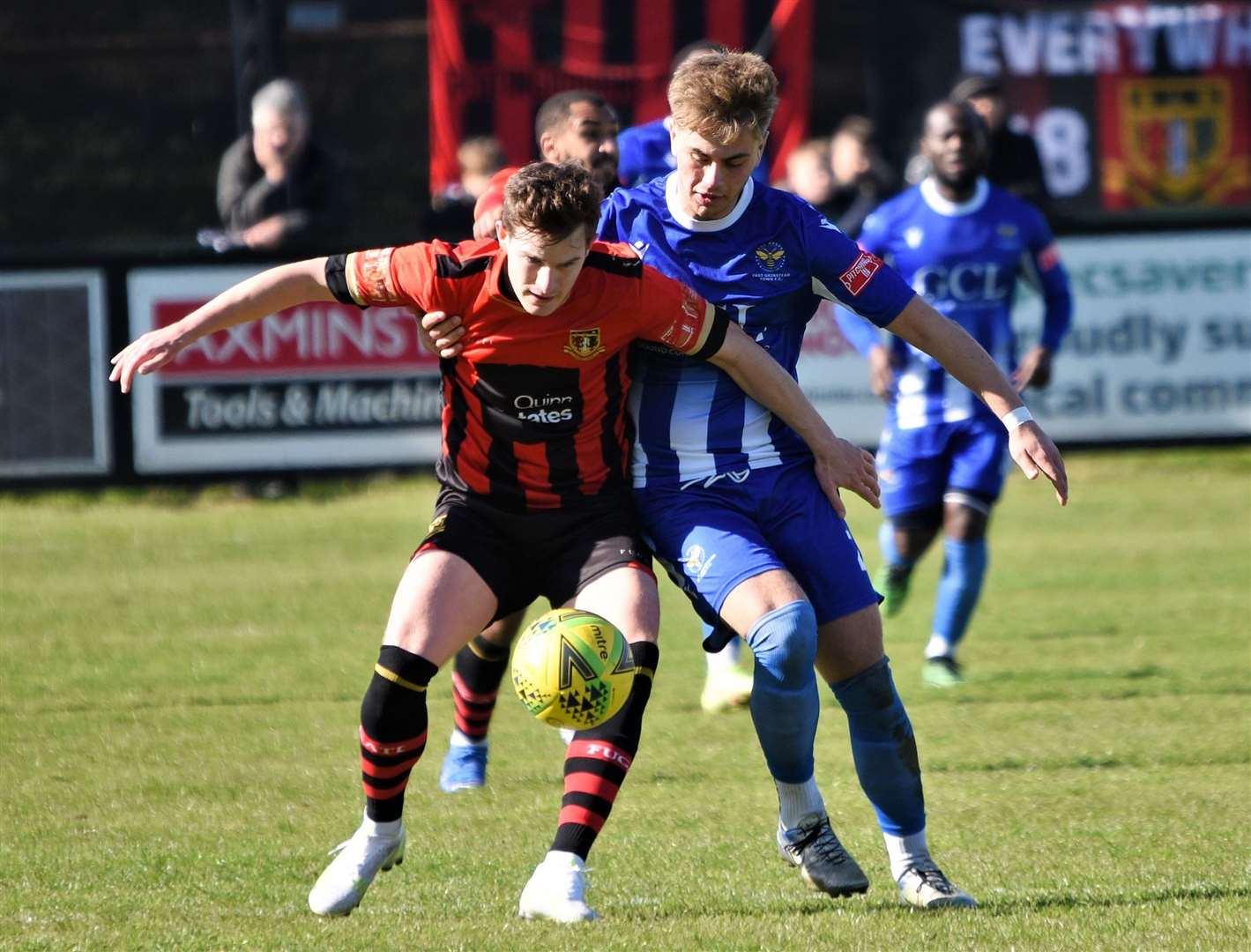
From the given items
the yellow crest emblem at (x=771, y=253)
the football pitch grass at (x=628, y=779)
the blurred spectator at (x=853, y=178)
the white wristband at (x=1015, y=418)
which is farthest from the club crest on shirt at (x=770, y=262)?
the blurred spectator at (x=853, y=178)

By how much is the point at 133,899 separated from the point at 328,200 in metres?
8.57

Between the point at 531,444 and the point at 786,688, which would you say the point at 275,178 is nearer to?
the point at 531,444

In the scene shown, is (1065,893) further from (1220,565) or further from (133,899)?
(1220,565)

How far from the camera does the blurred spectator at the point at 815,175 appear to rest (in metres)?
13.4

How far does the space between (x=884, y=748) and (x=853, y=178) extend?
9153 millimetres

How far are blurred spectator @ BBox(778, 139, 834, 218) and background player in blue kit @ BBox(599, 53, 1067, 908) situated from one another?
26.8 feet

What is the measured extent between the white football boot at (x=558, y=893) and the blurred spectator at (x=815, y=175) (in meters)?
9.00

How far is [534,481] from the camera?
17.0 ft

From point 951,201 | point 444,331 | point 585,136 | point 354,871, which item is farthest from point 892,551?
point 354,871

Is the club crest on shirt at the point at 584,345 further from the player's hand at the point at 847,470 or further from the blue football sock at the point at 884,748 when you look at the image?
the blue football sock at the point at 884,748

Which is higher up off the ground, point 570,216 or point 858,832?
point 570,216

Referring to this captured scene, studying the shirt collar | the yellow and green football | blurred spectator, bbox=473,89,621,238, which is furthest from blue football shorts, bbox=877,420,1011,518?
the yellow and green football

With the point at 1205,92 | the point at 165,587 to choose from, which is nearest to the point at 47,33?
the point at 165,587

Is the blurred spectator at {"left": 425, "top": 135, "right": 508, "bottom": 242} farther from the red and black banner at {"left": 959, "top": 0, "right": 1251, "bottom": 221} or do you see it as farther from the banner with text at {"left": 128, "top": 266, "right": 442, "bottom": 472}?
the red and black banner at {"left": 959, "top": 0, "right": 1251, "bottom": 221}
